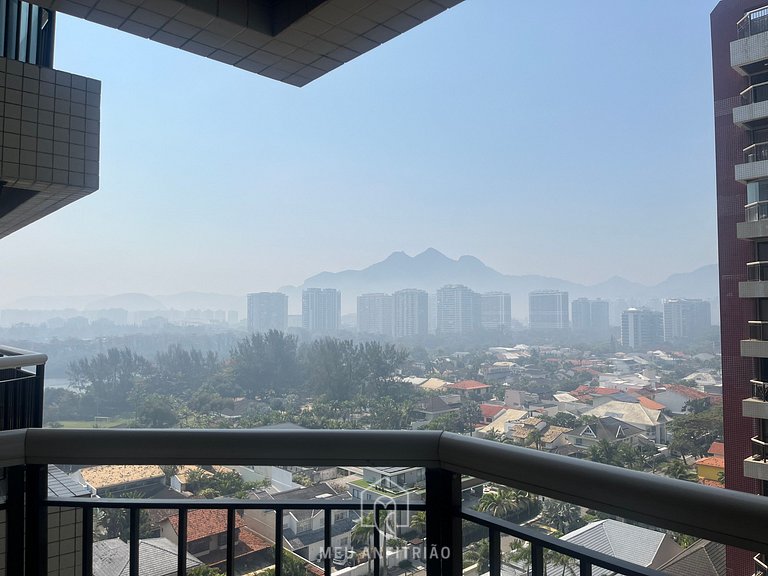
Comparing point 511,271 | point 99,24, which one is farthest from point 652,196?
point 99,24

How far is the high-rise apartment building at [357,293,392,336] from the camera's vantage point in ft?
30.8

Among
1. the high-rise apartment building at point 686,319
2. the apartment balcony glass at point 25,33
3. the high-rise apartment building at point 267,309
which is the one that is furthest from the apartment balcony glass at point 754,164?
the high-rise apartment building at point 267,309

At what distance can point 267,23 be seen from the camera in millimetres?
1659

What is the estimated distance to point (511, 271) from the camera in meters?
12.4

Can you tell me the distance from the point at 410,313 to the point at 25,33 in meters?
7.34

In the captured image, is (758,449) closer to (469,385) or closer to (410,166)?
(469,385)

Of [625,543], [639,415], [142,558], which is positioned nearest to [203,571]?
[142,558]

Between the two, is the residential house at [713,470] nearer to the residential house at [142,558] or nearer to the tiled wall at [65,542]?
the residential house at [142,558]

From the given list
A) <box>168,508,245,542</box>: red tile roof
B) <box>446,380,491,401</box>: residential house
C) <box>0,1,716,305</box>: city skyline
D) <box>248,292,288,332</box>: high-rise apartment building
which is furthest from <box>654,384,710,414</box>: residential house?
<box>248,292,288,332</box>: high-rise apartment building

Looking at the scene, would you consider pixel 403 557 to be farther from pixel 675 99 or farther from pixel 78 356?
pixel 675 99

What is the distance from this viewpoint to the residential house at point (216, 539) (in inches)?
40.8

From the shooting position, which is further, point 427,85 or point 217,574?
point 427,85

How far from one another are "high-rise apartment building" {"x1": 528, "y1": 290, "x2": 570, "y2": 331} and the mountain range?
0.59 feet

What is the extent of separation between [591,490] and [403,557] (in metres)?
0.41
